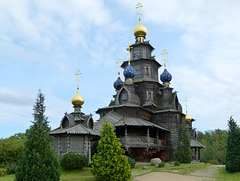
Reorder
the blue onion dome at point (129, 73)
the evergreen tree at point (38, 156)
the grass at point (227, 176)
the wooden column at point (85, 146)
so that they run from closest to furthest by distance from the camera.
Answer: the evergreen tree at point (38, 156) → the grass at point (227, 176) → the wooden column at point (85, 146) → the blue onion dome at point (129, 73)

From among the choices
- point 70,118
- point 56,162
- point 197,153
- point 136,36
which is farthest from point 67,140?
point 197,153

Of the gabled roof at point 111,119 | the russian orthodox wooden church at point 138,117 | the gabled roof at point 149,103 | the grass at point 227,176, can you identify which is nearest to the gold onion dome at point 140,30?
the russian orthodox wooden church at point 138,117

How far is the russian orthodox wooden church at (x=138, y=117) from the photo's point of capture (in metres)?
20.8

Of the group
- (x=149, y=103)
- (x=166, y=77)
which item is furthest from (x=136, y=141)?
(x=166, y=77)

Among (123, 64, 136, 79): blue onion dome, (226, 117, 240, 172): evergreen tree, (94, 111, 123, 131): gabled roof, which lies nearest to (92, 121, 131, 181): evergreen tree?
(226, 117, 240, 172): evergreen tree

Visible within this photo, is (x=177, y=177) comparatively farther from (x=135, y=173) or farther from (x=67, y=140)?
(x=67, y=140)

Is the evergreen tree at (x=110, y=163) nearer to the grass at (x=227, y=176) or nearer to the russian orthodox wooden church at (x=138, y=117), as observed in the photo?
the russian orthodox wooden church at (x=138, y=117)

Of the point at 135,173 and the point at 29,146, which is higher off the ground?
the point at 29,146

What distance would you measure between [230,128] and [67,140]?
13116 millimetres

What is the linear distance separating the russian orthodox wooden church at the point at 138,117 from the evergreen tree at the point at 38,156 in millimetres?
8164

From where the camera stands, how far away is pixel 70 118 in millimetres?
22531

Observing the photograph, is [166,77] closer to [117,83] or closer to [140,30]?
[117,83]

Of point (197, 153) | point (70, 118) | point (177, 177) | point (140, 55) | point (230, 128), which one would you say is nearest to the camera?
point (177, 177)

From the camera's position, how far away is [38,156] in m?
11.0
